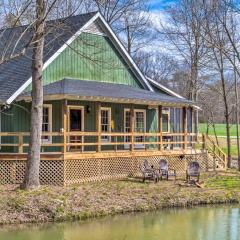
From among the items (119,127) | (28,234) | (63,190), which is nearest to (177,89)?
(119,127)

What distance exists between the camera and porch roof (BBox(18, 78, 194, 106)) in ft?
69.9

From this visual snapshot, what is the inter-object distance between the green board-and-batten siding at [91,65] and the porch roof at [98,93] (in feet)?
1.45

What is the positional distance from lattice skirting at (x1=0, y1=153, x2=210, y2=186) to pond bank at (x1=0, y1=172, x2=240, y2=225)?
2.45 feet

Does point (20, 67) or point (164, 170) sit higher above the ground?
point (20, 67)

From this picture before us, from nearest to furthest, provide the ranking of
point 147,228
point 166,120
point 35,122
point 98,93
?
point 147,228 < point 35,122 < point 98,93 < point 166,120

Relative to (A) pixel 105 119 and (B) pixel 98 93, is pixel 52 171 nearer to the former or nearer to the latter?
(B) pixel 98 93

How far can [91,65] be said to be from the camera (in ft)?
85.2

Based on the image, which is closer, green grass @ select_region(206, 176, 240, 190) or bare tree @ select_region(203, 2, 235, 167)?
green grass @ select_region(206, 176, 240, 190)

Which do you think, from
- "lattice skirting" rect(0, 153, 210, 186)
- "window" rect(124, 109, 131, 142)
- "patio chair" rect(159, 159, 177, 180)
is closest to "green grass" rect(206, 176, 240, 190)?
"patio chair" rect(159, 159, 177, 180)

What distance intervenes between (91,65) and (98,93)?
12.1 feet

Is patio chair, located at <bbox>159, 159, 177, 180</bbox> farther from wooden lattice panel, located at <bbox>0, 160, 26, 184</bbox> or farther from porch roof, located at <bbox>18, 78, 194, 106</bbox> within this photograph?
wooden lattice panel, located at <bbox>0, 160, 26, 184</bbox>

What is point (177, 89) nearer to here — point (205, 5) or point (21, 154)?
point (205, 5)

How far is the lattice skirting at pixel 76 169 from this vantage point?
806 inches

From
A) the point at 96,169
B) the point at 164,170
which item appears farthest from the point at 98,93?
the point at 164,170
